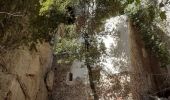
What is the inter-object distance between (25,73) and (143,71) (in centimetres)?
462

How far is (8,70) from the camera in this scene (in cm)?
962

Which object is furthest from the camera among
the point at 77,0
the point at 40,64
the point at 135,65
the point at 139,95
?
the point at 40,64

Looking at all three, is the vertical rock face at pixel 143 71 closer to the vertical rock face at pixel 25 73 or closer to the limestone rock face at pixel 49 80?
the limestone rock face at pixel 49 80

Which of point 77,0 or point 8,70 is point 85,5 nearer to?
point 77,0

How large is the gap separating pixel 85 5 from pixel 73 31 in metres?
0.87

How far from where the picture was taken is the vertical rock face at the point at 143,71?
33.7ft

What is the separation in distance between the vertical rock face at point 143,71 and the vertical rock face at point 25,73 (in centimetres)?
364

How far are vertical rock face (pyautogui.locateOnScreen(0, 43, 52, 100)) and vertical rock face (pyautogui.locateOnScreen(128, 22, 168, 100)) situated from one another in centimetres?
364

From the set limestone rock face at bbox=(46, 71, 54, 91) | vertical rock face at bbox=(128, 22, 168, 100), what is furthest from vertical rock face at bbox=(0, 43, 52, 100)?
vertical rock face at bbox=(128, 22, 168, 100)

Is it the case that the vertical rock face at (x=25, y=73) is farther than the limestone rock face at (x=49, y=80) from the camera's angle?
No

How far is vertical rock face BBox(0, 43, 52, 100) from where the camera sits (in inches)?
372

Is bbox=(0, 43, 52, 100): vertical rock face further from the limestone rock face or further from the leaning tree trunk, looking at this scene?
the leaning tree trunk

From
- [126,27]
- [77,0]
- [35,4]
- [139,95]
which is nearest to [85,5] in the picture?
[77,0]

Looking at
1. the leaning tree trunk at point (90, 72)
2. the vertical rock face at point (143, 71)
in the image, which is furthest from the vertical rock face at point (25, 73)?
the vertical rock face at point (143, 71)
